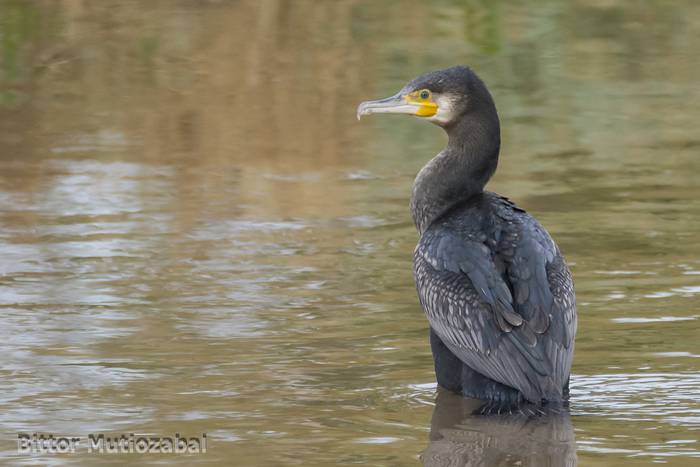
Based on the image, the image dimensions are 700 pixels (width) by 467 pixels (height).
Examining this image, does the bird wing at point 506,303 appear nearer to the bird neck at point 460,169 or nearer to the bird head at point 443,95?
the bird neck at point 460,169

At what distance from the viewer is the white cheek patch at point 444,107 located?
7.92 m

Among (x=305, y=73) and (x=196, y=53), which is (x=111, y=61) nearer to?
(x=196, y=53)

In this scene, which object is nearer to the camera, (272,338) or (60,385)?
(60,385)

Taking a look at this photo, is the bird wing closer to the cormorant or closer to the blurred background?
the cormorant

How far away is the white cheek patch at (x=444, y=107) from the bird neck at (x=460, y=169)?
5 cm

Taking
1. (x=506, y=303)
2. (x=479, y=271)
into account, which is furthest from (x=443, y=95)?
(x=506, y=303)

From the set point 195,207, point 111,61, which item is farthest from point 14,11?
point 195,207

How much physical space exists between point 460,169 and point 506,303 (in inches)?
42.9

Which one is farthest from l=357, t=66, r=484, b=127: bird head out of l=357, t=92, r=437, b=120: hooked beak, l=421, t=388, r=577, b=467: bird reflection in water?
l=421, t=388, r=577, b=467: bird reflection in water

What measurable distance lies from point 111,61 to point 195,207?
6.10 meters

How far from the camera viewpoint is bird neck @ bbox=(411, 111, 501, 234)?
25.7 feet

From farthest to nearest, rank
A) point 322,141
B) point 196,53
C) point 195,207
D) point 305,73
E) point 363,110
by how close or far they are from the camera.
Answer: point 196,53, point 305,73, point 322,141, point 195,207, point 363,110

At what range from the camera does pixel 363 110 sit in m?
8.16

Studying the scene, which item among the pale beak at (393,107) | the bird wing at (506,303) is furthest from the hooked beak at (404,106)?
the bird wing at (506,303)
